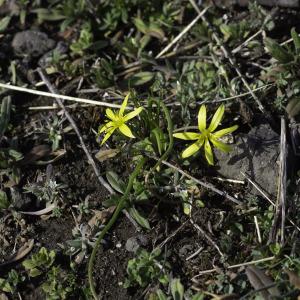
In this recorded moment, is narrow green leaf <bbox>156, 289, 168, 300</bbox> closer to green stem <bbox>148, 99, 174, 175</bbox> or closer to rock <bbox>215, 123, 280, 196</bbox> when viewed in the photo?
green stem <bbox>148, 99, 174, 175</bbox>

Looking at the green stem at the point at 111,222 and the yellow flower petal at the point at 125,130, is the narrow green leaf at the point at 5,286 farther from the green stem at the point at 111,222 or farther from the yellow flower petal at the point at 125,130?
the yellow flower petal at the point at 125,130

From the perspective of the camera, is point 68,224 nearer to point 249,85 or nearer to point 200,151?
point 200,151

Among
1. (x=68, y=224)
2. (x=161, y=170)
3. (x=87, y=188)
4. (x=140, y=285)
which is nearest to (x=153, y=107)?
(x=161, y=170)

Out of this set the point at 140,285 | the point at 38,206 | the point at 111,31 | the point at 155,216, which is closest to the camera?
the point at 140,285

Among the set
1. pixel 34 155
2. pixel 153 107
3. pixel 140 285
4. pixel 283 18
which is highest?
pixel 283 18

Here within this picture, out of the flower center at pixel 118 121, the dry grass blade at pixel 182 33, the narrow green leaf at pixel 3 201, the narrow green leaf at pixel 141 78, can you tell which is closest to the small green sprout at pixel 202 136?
the flower center at pixel 118 121

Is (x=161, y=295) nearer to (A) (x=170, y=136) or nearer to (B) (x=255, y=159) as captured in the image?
(A) (x=170, y=136)
